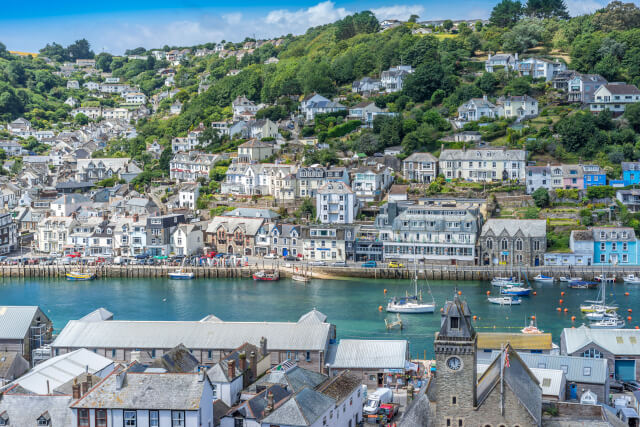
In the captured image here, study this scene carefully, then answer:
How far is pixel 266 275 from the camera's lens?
52688 mm

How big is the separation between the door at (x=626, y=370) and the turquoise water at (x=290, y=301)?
272 inches

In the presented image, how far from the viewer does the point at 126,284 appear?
53062mm

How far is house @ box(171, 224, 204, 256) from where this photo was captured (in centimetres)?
5834

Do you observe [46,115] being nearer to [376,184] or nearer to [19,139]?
[19,139]

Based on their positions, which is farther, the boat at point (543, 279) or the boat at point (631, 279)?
the boat at point (543, 279)

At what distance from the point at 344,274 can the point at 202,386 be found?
31154mm

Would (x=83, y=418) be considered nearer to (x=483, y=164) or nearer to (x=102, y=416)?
(x=102, y=416)

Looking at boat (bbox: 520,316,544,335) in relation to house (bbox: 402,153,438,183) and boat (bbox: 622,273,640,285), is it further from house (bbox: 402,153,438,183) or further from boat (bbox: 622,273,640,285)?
house (bbox: 402,153,438,183)

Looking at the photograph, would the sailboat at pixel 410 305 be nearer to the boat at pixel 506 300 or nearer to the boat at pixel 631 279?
the boat at pixel 506 300

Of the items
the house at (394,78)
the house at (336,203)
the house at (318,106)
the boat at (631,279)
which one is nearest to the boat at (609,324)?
the boat at (631,279)

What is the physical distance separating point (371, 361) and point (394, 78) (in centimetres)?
5464

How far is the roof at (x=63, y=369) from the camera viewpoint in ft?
84.9

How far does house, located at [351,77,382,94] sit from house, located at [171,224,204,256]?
98.8 feet

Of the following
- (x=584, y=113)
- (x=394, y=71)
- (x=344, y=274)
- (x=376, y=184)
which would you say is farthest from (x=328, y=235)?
(x=394, y=71)
